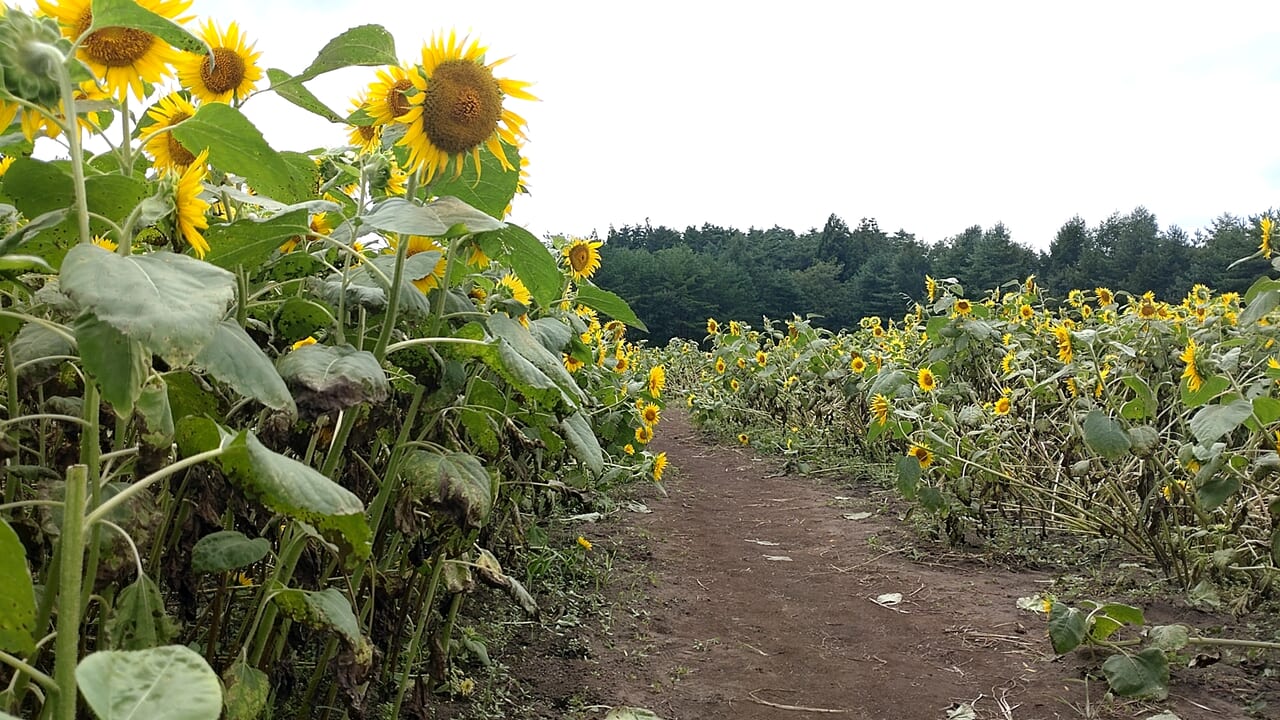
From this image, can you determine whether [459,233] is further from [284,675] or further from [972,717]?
[972,717]

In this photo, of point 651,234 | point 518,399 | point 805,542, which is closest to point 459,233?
point 518,399

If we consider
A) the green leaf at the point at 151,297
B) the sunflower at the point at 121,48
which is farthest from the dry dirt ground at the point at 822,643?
the green leaf at the point at 151,297

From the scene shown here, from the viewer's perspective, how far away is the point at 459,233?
41.9 inches

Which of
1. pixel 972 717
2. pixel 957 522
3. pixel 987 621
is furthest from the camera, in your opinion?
pixel 957 522

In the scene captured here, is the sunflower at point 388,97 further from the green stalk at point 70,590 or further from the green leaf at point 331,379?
the green stalk at point 70,590

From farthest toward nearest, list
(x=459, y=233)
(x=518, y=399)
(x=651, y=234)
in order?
(x=651, y=234) → (x=518, y=399) → (x=459, y=233)

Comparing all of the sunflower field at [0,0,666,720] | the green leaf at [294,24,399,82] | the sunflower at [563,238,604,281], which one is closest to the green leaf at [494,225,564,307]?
the sunflower field at [0,0,666,720]

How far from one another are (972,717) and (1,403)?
216 centimetres

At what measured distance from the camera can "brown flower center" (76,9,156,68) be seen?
107 cm

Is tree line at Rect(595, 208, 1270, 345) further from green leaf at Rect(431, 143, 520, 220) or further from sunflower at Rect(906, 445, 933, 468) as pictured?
green leaf at Rect(431, 143, 520, 220)

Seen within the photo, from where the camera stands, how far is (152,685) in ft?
1.56

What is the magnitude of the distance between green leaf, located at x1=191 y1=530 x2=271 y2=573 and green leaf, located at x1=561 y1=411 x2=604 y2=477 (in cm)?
62

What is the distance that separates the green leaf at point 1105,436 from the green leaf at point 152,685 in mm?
2774

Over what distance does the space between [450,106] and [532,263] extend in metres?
0.25
